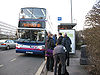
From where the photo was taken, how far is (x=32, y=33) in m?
11.8

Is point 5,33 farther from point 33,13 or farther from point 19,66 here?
point 19,66

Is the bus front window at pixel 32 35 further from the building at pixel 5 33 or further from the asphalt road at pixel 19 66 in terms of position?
the building at pixel 5 33

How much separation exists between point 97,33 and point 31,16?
8.46 meters

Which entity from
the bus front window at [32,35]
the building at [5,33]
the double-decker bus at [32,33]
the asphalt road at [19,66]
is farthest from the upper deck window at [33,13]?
the building at [5,33]

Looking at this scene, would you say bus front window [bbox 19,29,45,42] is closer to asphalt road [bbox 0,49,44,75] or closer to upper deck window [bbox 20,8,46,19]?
upper deck window [bbox 20,8,46,19]

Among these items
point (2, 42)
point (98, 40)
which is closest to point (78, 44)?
point (2, 42)

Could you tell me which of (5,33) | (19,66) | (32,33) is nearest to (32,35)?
(32,33)

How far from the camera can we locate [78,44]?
766 inches

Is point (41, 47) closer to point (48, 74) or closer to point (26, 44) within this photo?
point (26, 44)

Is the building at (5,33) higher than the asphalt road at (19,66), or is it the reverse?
the building at (5,33)

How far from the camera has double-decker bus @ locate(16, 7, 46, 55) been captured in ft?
38.4

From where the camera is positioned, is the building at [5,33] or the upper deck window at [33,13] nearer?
the upper deck window at [33,13]

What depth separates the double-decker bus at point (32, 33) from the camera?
1169cm

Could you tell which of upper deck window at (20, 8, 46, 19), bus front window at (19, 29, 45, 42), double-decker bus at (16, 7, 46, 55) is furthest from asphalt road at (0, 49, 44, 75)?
upper deck window at (20, 8, 46, 19)
